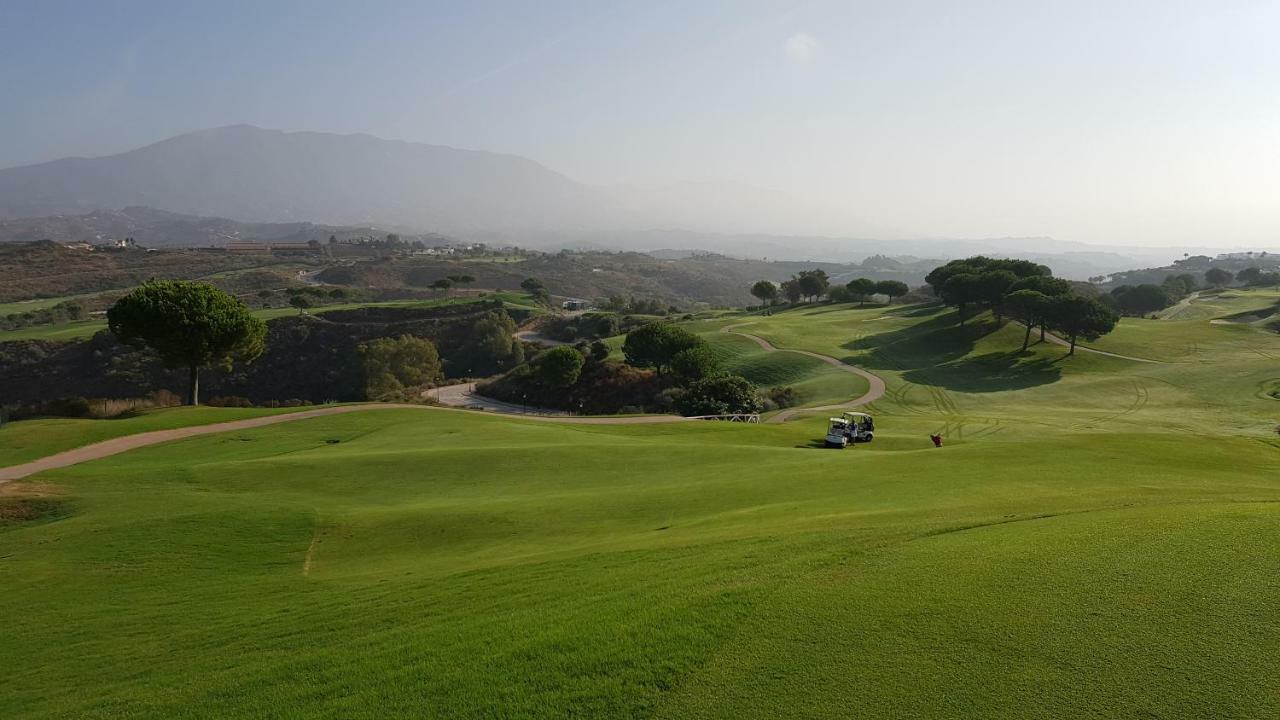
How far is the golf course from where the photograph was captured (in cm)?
728

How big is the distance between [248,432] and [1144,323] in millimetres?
103104

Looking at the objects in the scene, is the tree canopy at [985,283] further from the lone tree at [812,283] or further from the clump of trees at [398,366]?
the clump of trees at [398,366]

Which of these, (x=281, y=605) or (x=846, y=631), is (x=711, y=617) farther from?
(x=281, y=605)

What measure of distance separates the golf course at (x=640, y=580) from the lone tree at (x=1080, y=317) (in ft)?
145

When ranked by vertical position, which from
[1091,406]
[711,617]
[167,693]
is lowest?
[1091,406]

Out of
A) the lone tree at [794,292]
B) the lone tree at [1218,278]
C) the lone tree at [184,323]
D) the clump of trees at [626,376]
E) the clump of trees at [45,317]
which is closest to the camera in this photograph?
the lone tree at [184,323]

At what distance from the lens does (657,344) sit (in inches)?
2781

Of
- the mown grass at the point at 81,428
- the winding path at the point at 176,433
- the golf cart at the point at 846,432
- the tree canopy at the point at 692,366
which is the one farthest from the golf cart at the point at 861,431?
the mown grass at the point at 81,428

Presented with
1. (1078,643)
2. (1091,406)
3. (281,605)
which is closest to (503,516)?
(281,605)

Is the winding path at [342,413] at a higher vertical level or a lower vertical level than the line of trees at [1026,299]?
lower

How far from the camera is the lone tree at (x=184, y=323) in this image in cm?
3984

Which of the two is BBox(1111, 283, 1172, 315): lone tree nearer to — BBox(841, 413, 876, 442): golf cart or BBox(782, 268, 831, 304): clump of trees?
BBox(782, 268, 831, 304): clump of trees

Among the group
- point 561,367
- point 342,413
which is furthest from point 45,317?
point 342,413

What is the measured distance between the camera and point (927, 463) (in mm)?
24047
